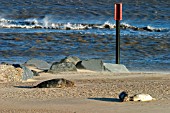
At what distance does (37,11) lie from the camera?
31.9 meters

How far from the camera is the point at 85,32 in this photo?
2230 centimetres

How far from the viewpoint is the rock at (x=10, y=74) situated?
11477mm

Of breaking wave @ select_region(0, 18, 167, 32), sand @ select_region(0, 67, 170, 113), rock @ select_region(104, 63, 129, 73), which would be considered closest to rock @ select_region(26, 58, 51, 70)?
rock @ select_region(104, 63, 129, 73)

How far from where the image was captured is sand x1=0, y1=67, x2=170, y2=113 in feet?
28.4

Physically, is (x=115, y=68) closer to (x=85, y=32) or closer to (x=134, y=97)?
(x=134, y=97)

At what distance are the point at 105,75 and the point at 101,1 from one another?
2223 cm

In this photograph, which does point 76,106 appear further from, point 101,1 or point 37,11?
point 101,1

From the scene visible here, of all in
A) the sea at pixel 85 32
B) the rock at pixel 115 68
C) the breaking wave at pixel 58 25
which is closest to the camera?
the rock at pixel 115 68

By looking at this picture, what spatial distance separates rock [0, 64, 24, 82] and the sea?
3471 millimetres

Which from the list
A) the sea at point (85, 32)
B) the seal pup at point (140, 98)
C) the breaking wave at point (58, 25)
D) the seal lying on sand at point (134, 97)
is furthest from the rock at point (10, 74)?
the breaking wave at point (58, 25)

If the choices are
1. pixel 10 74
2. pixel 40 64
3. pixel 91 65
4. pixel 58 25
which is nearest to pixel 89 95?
pixel 10 74

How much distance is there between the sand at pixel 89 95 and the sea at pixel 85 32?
306cm

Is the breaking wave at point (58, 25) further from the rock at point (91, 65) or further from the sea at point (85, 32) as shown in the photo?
the rock at point (91, 65)

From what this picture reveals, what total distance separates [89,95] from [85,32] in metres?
12.7
